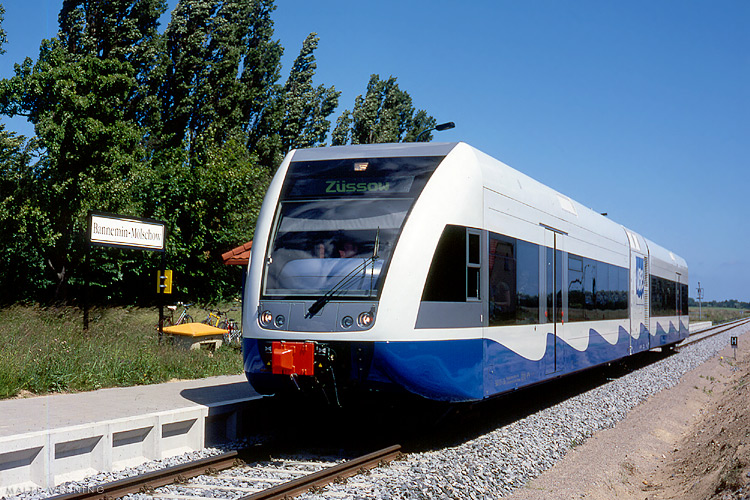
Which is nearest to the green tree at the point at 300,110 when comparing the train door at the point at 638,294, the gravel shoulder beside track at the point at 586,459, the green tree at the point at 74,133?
the green tree at the point at 74,133

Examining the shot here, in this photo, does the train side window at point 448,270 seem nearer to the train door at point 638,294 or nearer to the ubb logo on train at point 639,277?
the train door at point 638,294

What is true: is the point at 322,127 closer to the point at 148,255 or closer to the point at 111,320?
the point at 148,255

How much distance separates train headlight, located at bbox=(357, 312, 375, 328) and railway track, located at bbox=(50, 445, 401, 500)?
1.42 metres

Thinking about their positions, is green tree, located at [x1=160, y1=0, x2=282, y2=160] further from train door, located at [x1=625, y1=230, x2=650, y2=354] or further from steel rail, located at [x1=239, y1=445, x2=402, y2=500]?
steel rail, located at [x1=239, y1=445, x2=402, y2=500]

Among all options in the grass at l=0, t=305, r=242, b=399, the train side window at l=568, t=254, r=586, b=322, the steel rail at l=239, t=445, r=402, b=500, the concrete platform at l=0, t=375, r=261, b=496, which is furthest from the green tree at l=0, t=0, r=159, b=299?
the steel rail at l=239, t=445, r=402, b=500

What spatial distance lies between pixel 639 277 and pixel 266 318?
12.8 m

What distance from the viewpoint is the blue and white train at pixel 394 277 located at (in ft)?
26.0

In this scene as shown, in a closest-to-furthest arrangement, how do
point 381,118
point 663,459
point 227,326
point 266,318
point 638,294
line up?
1. point 266,318
2. point 663,459
3. point 638,294
4. point 227,326
5. point 381,118

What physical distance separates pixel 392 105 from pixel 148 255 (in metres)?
24.9

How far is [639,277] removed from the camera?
18.4m

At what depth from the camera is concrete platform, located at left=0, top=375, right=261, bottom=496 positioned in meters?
6.92

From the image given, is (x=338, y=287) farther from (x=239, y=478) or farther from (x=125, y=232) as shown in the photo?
(x=125, y=232)

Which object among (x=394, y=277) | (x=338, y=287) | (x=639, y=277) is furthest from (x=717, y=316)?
(x=338, y=287)

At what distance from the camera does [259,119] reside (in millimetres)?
38156
